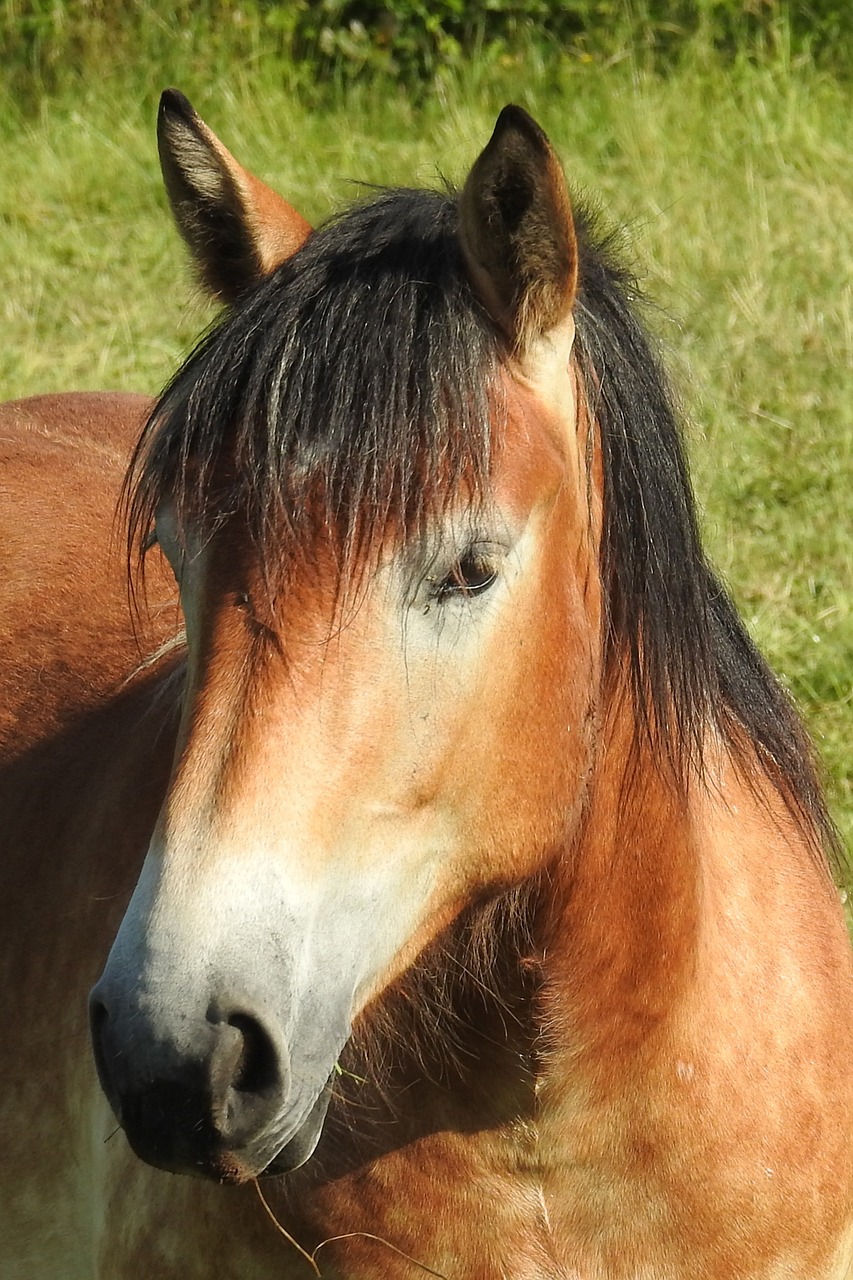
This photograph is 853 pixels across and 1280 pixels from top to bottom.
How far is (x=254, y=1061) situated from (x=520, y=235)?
100cm

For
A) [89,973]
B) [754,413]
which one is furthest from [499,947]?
[754,413]

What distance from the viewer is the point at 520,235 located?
1.90 meters

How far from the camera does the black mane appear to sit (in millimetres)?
1804

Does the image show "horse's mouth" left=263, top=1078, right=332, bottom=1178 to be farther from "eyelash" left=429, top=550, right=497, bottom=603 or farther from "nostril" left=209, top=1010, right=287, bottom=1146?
"eyelash" left=429, top=550, right=497, bottom=603

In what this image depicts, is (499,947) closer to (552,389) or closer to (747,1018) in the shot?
(747,1018)

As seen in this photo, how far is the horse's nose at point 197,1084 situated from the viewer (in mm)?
1601

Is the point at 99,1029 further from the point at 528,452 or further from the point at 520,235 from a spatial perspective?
the point at 520,235

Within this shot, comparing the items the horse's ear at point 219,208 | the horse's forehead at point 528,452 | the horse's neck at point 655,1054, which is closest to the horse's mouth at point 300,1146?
the horse's neck at point 655,1054

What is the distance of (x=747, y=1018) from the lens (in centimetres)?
219

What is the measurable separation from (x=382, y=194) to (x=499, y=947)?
102 cm

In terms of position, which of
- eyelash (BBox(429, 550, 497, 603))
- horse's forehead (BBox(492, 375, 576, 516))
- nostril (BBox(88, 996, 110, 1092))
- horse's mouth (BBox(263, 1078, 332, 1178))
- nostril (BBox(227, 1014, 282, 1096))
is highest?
horse's forehead (BBox(492, 375, 576, 516))

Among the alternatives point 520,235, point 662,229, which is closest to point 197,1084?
point 520,235

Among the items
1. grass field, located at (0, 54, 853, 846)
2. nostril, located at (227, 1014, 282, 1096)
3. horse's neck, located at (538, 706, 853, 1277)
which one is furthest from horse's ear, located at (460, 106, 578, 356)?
grass field, located at (0, 54, 853, 846)

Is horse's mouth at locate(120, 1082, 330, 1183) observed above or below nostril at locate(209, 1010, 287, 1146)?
below
